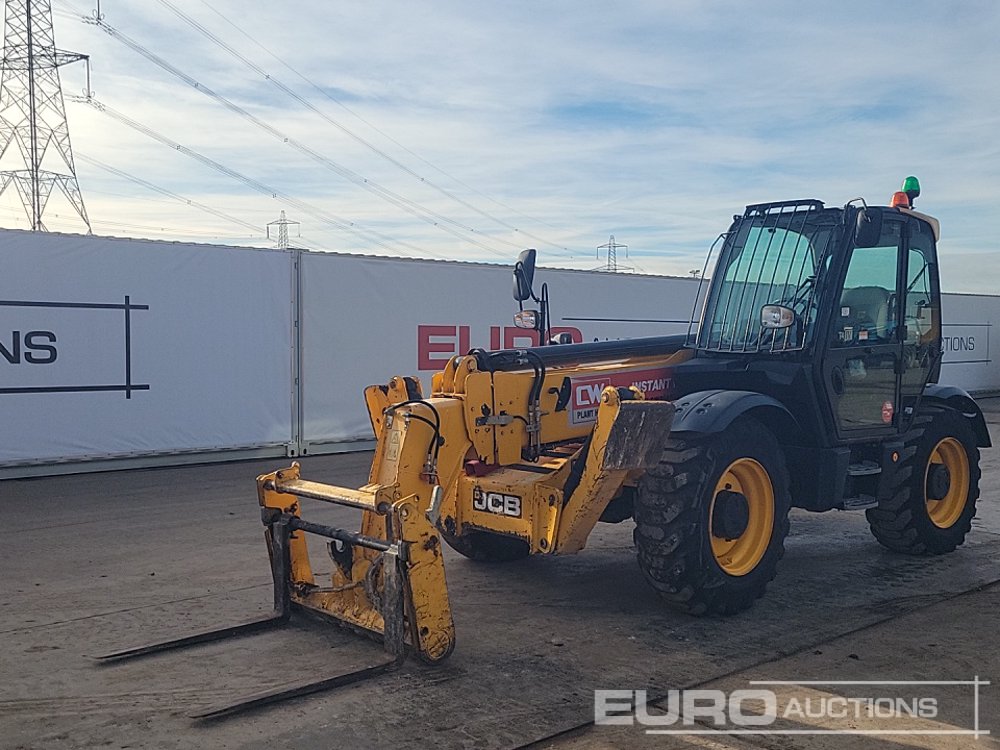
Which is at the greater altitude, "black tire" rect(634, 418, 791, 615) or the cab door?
the cab door

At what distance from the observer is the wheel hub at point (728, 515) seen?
5672 millimetres

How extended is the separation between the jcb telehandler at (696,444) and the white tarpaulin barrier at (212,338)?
5913 mm

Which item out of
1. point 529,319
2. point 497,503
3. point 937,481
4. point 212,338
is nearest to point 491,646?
point 497,503

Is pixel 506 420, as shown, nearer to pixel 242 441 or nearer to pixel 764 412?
pixel 764 412

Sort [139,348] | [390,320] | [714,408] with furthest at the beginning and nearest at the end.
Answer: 1. [390,320]
2. [139,348]
3. [714,408]

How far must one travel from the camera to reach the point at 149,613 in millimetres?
5816

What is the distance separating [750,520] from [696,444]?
737 millimetres

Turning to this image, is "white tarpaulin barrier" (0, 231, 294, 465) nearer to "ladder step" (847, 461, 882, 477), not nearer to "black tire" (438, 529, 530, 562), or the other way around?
"black tire" (438, 529, 530, 562)

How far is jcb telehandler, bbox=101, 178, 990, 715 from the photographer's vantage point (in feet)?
17.1

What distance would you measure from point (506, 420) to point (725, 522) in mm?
1378

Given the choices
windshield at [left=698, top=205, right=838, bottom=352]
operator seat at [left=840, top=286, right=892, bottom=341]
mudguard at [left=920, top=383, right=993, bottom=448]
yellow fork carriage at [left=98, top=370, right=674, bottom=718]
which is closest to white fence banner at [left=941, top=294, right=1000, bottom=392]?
mudguard at [left=920, top=383, right=993, bottom=448]

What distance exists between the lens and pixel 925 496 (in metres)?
7.14

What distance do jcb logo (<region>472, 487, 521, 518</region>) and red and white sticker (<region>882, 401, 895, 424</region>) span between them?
286 cm

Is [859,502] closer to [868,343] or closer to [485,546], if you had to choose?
[868,343]
